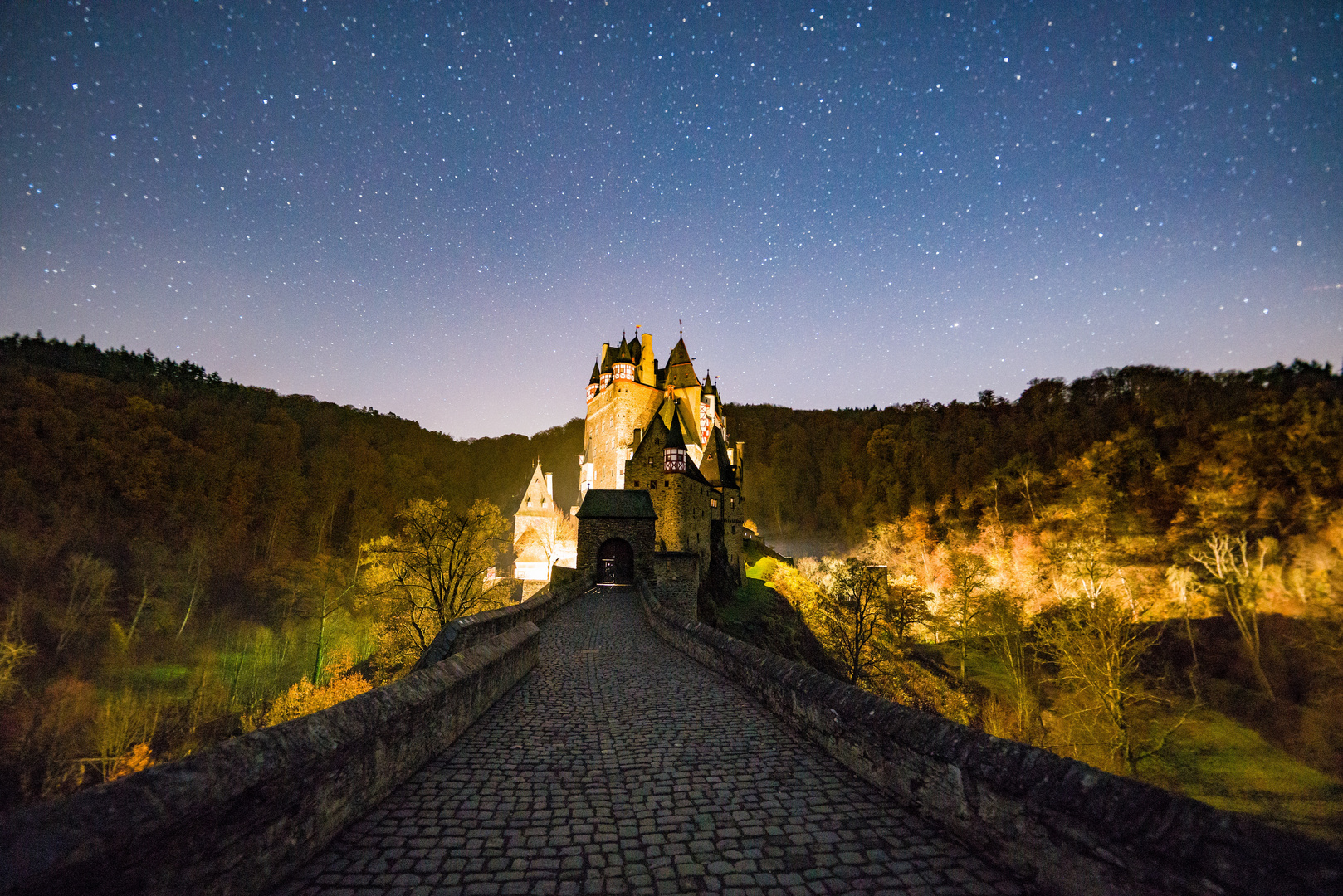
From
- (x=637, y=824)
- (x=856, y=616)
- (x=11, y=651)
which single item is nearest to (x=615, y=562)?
(x=856, y=616)

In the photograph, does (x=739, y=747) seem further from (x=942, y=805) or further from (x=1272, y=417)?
(x=1272, y=417)

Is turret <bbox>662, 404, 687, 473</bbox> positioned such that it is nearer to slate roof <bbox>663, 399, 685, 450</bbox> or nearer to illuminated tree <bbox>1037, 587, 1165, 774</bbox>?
slate roof <bbox>663, 399, 685, 450</bbox>

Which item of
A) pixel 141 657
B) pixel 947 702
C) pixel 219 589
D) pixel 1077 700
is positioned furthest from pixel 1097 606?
pixel 219 589

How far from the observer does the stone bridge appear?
245 cm

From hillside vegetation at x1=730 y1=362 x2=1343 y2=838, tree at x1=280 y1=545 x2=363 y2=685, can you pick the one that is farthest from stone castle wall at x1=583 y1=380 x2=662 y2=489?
tree at x1=280 y1=545 x2=363 y2=685

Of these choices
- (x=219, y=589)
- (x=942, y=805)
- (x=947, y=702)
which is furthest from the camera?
(x=219, y=589)

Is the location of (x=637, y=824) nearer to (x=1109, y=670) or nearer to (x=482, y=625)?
(x=482, y=625)

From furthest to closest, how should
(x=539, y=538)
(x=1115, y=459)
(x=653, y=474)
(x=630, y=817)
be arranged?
(x=539, y=538)
(x=1115, y=459)
(x=653, y=474)
(x=630, y=817)

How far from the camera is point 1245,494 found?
106ft

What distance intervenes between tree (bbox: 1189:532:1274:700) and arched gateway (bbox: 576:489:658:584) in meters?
30.6

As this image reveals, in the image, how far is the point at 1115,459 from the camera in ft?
139

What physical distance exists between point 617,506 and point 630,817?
879 inches

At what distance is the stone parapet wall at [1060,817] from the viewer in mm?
2359

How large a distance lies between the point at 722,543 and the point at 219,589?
47015 millimetres
